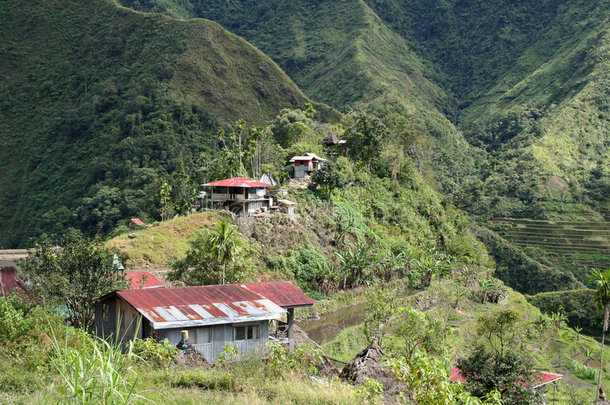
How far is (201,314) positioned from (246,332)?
1.72m

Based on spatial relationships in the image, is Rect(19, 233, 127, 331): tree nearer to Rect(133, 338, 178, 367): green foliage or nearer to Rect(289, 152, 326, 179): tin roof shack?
Rect(133, 338, 178, 367): green foliage

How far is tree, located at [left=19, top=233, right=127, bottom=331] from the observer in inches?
808

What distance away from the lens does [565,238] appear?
7969 centimetres

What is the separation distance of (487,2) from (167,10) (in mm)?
107018

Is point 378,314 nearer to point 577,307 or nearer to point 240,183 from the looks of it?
point 240,183

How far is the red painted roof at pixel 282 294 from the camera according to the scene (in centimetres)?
2028

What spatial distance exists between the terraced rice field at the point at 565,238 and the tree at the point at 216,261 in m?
57.5

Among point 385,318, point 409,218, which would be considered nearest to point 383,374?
point 385,318

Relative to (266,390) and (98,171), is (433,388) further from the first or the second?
(98,171)

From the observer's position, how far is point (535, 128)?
365 ft

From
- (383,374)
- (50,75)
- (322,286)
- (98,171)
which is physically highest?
(50,75)

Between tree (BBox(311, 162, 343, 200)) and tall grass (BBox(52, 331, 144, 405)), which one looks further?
tree (BBox(311, 162, 343, 200))

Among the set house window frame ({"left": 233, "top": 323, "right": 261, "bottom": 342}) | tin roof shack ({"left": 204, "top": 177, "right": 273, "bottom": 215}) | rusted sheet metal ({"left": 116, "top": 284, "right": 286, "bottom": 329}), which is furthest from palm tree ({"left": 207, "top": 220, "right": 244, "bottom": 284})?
tin roof shack ({"left": 204, "top": 177, "right": 273, "bottom": 215})

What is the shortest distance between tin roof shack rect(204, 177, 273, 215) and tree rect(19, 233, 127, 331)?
70.1ft
